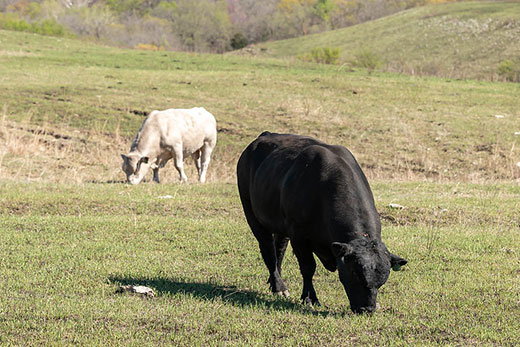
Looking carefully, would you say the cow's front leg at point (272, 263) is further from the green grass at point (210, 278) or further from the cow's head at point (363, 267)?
the cow's head at point (363, 267)

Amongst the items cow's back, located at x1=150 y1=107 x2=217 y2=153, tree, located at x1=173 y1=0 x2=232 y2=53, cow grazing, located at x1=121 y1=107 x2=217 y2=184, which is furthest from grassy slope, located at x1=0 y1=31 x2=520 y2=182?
tree, located at x1=173 y1=0 x2=232 y2=53

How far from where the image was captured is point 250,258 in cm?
974

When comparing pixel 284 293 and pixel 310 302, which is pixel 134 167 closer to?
pixel 284 293

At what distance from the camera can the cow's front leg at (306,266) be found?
24.1 feet

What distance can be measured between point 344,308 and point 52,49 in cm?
4248

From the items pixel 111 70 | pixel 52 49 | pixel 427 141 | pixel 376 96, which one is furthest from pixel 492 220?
pixel 52 49

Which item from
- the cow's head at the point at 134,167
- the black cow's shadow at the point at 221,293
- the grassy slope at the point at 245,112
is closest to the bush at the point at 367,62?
the grassy slope at the point at 245,112

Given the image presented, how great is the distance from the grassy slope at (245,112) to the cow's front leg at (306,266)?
38.4ft

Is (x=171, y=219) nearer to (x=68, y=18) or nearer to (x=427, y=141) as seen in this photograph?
(x=427, y=141)

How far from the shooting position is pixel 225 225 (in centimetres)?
1194

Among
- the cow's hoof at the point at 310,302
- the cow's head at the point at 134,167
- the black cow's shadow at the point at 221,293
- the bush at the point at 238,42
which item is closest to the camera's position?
the black cow's shadow at the point at 221,293

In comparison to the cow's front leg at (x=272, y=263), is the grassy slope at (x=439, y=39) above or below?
above

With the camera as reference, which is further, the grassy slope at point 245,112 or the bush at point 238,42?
the bush at point 238,42

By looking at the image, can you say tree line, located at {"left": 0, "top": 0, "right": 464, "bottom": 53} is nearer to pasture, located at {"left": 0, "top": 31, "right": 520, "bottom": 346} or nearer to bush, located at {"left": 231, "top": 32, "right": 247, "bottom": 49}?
bush, located at {"left": 231, "top": 32, "right": 247, "bottom": 49}
